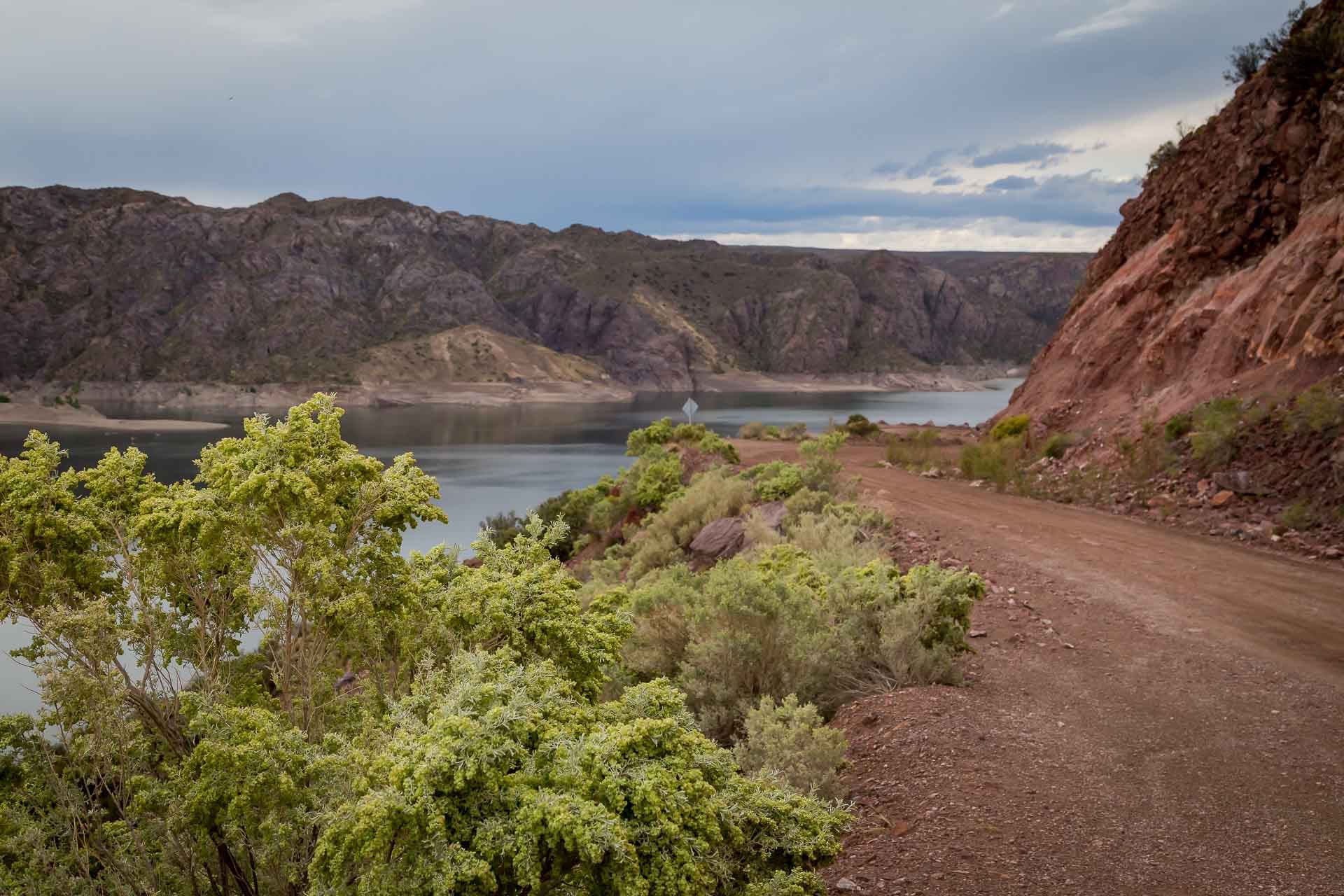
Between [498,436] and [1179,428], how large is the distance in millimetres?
60290

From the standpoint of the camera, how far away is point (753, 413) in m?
89.9

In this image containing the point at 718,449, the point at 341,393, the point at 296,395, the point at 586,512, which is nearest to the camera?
the point at 586,512

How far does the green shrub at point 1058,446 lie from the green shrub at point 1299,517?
6702 millimetres

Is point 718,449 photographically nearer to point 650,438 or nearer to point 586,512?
point 650,438

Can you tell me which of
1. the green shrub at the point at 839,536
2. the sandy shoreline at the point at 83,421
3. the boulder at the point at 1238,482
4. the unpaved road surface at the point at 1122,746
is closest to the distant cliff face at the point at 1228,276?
the boulder at the point at 1238,482

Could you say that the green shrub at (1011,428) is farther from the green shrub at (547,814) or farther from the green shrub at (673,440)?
the green shrub at (547,814)

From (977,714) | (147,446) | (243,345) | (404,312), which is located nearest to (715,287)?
(404,312)

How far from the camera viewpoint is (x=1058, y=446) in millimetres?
19266

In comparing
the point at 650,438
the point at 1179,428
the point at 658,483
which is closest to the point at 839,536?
the point at 1179,428

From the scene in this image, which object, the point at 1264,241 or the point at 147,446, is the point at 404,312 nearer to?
the point at 147,446

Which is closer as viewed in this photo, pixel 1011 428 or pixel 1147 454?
pixel 1147 454

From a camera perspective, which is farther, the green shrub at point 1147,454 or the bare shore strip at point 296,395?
the bare shore strip at point 296,395

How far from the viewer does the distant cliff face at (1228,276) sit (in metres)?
15.8

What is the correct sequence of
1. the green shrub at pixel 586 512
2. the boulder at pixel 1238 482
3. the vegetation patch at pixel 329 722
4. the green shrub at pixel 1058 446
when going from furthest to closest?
the green shrub at pixel 586 512
the green shrub at pixel 1058 446
the boulder at pixel 1238 482
the vegetation patch at pixel 329 722
